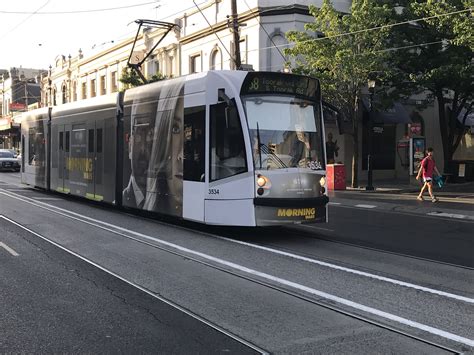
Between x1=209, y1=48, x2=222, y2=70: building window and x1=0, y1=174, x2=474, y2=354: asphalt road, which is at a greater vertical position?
x1=209, y1=48, x2=222, y2=70: building window

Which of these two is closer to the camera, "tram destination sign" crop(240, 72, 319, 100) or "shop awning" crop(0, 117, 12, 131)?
"tram destination sign" crop(240, 72, 319, 100)

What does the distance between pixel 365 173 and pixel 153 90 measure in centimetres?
1911

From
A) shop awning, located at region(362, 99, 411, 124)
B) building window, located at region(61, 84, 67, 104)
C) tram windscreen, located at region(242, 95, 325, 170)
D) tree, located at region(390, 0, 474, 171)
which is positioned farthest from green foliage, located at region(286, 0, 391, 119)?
building window, located at region(61, 84, 67, 104)

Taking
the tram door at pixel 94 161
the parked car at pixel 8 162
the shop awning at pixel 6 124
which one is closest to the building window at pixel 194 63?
the parked car at pixel 8 162

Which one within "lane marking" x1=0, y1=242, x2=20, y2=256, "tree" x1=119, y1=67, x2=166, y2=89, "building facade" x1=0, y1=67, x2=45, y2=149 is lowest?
"lane marking" x1=0, y1=242, x2=20, y2=256

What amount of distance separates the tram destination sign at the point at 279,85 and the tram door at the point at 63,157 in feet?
29.7

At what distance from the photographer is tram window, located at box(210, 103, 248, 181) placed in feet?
31.6

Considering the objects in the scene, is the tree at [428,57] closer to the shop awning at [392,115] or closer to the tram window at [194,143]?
the shop awning at [392,115]

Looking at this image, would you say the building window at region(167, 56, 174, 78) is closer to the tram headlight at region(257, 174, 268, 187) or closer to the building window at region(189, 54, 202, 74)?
the building window at region(189, 54, 202, 74)

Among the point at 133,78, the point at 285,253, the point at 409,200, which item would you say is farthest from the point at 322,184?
the point at 133,78

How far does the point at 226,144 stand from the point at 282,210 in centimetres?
161

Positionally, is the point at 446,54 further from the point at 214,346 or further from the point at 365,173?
the point at 214,346

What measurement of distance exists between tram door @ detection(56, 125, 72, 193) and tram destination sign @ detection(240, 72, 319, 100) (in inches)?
357

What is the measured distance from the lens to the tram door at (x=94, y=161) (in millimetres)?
14875
